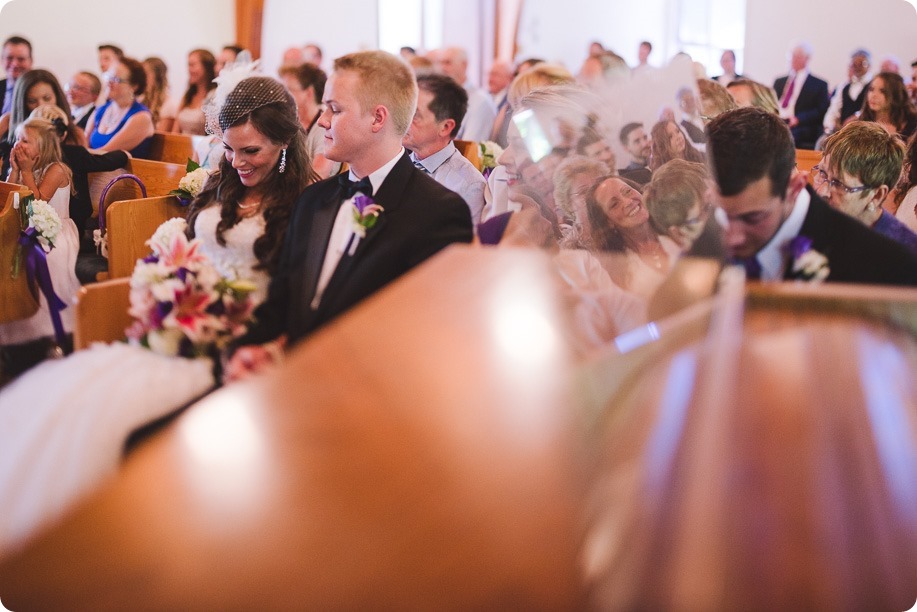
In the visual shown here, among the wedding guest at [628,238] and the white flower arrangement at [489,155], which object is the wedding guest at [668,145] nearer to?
the wedding guest at [628,238]

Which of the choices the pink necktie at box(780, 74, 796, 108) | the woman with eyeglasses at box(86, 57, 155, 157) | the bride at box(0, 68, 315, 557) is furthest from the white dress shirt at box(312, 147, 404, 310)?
the pink necktie at box(780, 74, 796, 108)

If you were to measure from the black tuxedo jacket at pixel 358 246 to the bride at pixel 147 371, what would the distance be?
0.17 meters

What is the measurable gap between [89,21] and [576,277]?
34.5 feet

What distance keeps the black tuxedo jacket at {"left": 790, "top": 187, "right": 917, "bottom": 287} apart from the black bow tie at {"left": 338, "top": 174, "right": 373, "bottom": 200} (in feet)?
3.52

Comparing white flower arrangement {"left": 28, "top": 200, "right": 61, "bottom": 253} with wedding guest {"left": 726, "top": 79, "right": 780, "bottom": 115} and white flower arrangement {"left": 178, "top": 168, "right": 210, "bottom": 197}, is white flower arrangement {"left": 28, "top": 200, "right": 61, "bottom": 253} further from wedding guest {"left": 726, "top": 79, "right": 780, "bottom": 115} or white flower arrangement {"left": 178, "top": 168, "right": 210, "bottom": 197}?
wedding guest {"left": 726, "top": 79, "right": 780, "bottom": 115}

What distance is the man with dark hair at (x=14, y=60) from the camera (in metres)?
7.84

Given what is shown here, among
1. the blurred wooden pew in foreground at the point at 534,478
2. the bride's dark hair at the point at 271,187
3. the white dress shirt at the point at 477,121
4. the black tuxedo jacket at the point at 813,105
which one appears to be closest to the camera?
the blurred wooden pew in foreground at the point at 534,478

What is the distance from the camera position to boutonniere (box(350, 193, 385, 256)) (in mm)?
2166

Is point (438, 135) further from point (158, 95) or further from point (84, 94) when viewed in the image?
point (158, 95)

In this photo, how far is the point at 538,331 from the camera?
122cm

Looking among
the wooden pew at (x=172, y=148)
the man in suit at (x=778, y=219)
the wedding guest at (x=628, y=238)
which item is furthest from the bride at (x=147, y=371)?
the wooden pew at (x=172, y=148)

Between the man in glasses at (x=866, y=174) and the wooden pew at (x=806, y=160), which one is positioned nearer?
the man in glasses at (x=866, y=174)

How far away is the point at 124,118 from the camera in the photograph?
6523mm

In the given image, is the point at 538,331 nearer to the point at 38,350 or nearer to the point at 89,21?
the point at 38,350
